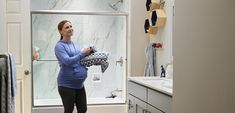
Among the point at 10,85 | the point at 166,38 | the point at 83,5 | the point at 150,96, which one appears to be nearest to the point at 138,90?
the point at 150,96

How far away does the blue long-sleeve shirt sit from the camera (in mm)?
3648

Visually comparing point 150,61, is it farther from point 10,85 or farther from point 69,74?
point 10,85

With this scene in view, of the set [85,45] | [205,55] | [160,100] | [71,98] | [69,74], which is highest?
[85,45]

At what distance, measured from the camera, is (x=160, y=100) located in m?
2.79

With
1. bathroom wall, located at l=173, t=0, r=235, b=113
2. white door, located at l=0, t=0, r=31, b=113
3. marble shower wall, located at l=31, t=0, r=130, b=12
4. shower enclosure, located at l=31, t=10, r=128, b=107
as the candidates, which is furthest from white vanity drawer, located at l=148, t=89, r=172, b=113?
marble shower wall, located at l=31, t=0, r=130, b=12

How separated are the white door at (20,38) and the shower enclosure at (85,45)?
0.83m

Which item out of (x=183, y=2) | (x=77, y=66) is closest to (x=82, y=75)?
(x=77, y=66)

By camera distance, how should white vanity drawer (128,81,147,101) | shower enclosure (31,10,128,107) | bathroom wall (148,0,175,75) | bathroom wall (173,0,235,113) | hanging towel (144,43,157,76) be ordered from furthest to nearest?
shower enclosure (31,10,128,107) < hanging towel (144,43,157,76) < bathroom wall (148,0,175,75) < white vanity drawer (128,81,147,101) < bathroom wall (173,0,235,113)

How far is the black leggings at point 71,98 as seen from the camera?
3.64 metres

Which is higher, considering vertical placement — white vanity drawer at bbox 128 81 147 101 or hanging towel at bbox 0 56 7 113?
hanging towel at bbox 0 56 7 113

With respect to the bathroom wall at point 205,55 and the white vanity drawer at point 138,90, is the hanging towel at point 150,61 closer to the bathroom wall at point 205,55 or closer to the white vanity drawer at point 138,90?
the white vanity drawer at point 138,90

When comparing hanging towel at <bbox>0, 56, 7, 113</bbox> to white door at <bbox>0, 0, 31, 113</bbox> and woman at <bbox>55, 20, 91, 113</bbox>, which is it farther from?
white door at <bbox>0, 0, 31, 113</bbox>

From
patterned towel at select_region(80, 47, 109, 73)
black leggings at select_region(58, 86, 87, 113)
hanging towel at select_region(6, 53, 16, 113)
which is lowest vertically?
black leggings at select_region(58, 86, 87, 113)

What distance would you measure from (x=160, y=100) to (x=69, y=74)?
126 cm
